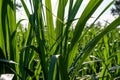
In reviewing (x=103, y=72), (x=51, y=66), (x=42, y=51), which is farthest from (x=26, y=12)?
(x=103, y=72)

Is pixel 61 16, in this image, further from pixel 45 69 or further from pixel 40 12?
pixel 45 69

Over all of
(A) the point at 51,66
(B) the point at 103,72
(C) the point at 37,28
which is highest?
(C) the point at 37,28

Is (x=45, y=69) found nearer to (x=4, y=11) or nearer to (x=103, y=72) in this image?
(x=4, y=11)

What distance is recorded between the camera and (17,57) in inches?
45.9

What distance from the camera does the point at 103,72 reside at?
144cm

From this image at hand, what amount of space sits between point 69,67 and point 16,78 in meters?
0.21

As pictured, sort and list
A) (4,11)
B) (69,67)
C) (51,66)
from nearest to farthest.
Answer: (51,66) < (4,11) < (69,67)

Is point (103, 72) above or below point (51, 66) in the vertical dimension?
below

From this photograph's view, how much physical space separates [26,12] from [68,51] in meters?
0.21

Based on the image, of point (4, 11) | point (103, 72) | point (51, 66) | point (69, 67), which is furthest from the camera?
point (103, 72)

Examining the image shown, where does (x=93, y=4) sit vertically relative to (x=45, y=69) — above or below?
above

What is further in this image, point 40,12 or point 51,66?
point 40,12

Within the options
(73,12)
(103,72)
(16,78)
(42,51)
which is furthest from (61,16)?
(103,72)

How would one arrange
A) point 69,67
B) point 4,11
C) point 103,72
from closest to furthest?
point 4,11 → point 69,67 → point 103,72
